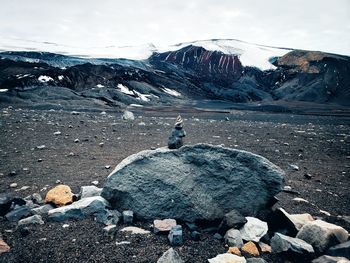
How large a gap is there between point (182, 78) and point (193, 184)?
59996 millimetres

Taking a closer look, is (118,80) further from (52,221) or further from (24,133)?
(52,221)

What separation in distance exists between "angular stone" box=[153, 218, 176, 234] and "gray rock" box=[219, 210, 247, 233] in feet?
2.07

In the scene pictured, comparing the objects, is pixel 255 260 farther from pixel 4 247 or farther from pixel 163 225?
pixel 4 247

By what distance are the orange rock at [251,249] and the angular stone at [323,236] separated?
64 centimetres

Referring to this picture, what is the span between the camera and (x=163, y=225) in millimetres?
3848

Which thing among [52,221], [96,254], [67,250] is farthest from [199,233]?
[52,221]

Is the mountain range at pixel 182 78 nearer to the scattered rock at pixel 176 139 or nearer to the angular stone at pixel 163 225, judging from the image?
the scattered rock at pixel 176 139

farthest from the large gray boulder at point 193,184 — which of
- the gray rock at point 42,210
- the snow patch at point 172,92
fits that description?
the snow patch at point 172,92

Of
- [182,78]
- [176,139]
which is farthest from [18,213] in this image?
[182,78]

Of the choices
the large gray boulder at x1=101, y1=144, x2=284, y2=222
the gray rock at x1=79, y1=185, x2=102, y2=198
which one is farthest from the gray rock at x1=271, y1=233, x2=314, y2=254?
the gray rock at x1=79, y1=185, x2=102, y2=198

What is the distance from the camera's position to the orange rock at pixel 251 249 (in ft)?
11.4

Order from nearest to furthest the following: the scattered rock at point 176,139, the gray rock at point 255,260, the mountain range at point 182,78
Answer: the gray rock at point 255,260 < the scattered rock at point 176,139 < the mountain range at point 182,78

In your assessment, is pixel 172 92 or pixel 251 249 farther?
pixel 172 92

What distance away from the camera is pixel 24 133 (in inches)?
403
